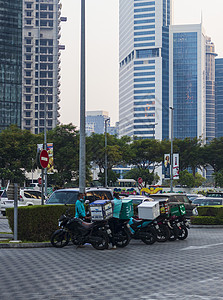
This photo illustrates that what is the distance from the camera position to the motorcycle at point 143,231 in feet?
55.0

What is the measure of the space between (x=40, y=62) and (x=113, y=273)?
15580 centimetres

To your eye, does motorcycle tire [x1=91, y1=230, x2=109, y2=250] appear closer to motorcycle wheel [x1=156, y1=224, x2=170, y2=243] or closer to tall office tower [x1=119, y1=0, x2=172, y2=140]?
motorcycle wheel [x1=156, y1=224, x2=170, y2=243]

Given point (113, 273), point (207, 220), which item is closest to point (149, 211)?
point (113, 273)

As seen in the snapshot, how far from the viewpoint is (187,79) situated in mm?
195750

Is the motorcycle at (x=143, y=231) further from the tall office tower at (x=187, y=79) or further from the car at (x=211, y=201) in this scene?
the tall office tower at (x=187, y=79)

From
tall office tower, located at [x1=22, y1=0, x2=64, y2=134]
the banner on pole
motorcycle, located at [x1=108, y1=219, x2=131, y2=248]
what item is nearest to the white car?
the banner on pole

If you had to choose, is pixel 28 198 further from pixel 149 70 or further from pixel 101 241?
pixel 149 70

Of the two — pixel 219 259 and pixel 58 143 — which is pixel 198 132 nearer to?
pixel 58 143

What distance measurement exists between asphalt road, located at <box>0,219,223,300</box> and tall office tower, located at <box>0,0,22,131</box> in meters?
107

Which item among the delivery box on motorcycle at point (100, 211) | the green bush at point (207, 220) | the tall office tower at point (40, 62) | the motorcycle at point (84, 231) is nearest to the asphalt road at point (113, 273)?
the motorcycle at point (84, 231)

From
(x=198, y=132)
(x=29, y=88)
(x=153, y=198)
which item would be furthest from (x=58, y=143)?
(x=198, y=132)

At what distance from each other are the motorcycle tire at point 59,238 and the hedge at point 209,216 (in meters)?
12.2

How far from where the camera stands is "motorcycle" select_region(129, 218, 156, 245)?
1675cm

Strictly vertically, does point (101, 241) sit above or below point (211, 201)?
below
